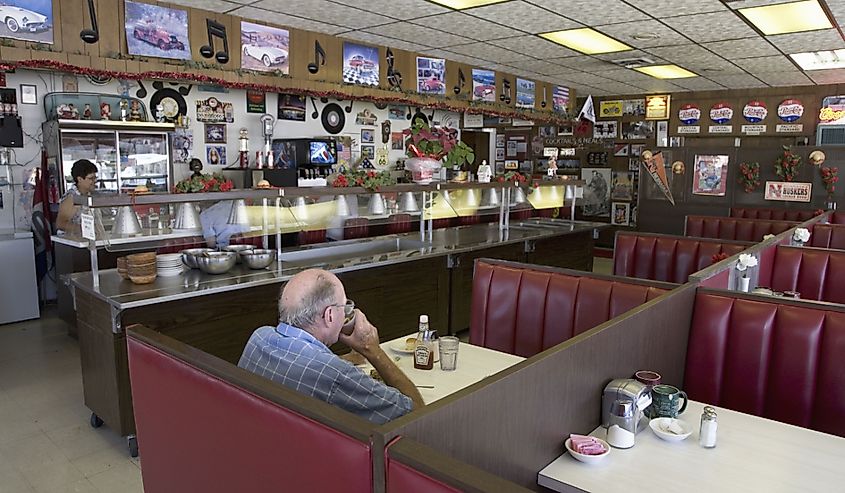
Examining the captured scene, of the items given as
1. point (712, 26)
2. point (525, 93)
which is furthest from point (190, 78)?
point (525, 93)

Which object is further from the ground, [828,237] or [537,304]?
[828,237]

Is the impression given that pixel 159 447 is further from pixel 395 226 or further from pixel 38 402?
pixel 395 226

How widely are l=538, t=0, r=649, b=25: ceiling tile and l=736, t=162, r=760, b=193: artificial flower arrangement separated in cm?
434

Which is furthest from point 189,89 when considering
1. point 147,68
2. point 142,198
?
point 142,198

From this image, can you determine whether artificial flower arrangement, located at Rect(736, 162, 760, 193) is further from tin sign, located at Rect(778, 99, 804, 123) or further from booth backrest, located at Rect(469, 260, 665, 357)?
booth backrest, located at Rect(469, 260, 665, 357)

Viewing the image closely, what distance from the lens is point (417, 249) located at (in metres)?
5.46

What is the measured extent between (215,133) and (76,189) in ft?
5.47

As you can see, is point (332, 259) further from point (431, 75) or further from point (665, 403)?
point (431, 75)

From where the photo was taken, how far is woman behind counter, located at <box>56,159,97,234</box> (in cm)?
563

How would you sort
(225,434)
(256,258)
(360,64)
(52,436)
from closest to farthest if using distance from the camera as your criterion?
(225,434) < (52,436) < (256,258) < (360,64)

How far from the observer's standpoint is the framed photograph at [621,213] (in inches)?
462

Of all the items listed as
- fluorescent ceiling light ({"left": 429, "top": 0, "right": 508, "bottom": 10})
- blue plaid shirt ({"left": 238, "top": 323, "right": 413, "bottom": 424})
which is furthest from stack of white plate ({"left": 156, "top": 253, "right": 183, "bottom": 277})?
fluorescent ceiling light ({"left": 429, "top": 0, "right": 508, "bottom": 10})

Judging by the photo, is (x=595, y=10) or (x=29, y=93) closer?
(x=595, y=10)

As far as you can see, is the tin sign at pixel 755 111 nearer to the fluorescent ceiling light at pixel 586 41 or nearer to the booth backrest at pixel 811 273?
the fluorescent ceiling light at pixel 586 41
